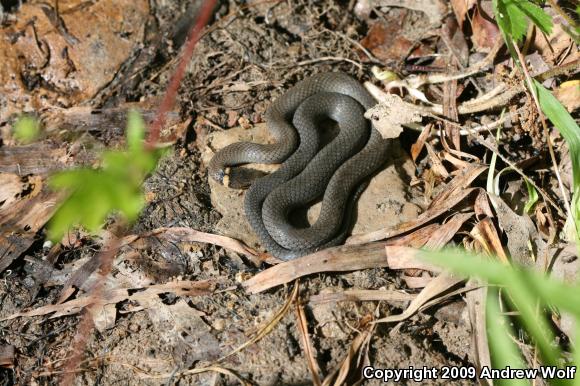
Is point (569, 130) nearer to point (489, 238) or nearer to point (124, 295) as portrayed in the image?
point (489, 238)

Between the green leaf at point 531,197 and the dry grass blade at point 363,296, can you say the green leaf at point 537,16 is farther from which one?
the dry grass blade at point 363,296

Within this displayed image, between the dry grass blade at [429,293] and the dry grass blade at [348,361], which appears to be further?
the dry grass blade at [429,293]

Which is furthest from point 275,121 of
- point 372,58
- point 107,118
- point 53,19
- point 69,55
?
point 53,19

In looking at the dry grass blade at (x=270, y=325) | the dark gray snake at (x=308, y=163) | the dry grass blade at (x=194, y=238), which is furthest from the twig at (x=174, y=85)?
the dark gray snake at (x=308, y=163)

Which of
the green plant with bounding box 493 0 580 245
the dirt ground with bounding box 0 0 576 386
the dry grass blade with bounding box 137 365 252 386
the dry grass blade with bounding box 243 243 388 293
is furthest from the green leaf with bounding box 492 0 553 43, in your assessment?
the dry grass blade with bounding box 137 365 252 386

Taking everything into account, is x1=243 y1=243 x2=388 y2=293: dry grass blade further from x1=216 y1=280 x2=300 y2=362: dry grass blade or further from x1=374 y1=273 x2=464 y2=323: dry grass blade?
x1=374 y1=273 x2=464 y2=323: dry grass blade

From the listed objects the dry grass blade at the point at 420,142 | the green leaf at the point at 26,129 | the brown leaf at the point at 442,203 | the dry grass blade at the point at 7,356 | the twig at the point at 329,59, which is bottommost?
the dry grass blade at the point at 7,356

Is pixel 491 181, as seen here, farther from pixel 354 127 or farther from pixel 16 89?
pixel 16 89
